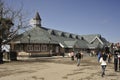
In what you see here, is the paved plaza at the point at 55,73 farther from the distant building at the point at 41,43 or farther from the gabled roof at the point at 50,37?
the gabled roof at the point at 50,37

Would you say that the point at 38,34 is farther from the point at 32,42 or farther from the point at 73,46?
the point at 73,46

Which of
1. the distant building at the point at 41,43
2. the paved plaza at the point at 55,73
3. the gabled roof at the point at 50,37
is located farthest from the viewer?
the gabled roof at the point at 50,37

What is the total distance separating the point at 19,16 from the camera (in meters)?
39.7

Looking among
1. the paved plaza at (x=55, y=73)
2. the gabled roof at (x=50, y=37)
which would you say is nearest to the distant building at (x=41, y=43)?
the gabled roof at (x=50, y=37)

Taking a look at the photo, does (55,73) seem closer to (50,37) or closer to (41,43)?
(41,43)

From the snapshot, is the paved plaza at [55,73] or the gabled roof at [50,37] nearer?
the paved plaza at [55,73]

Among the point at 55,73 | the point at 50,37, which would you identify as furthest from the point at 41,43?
the point at 55,73

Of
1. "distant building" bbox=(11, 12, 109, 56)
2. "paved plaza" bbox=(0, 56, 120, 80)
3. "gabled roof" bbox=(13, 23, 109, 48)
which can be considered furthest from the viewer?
"gabled roof" bbox=(13, 23, 109, 48)

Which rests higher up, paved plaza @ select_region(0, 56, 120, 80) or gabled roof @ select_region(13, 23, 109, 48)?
gabled roof @ select_region(13, 23, 109, 48)

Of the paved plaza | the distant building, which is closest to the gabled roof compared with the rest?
the distant building

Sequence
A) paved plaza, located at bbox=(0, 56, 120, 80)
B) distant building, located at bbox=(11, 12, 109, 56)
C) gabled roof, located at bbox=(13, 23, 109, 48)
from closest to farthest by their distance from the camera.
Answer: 1. paved plaza, located at bbox=(0, 56, 120, 80)
2. distant building, located at bbox=(11, 12, 109, 56)
3. gabled roof, located at bbox=(13, 23, 109, 48)

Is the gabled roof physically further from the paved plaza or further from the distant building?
the paved plaza

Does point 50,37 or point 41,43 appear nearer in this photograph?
point 41,43

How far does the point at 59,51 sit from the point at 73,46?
5.77 meters
